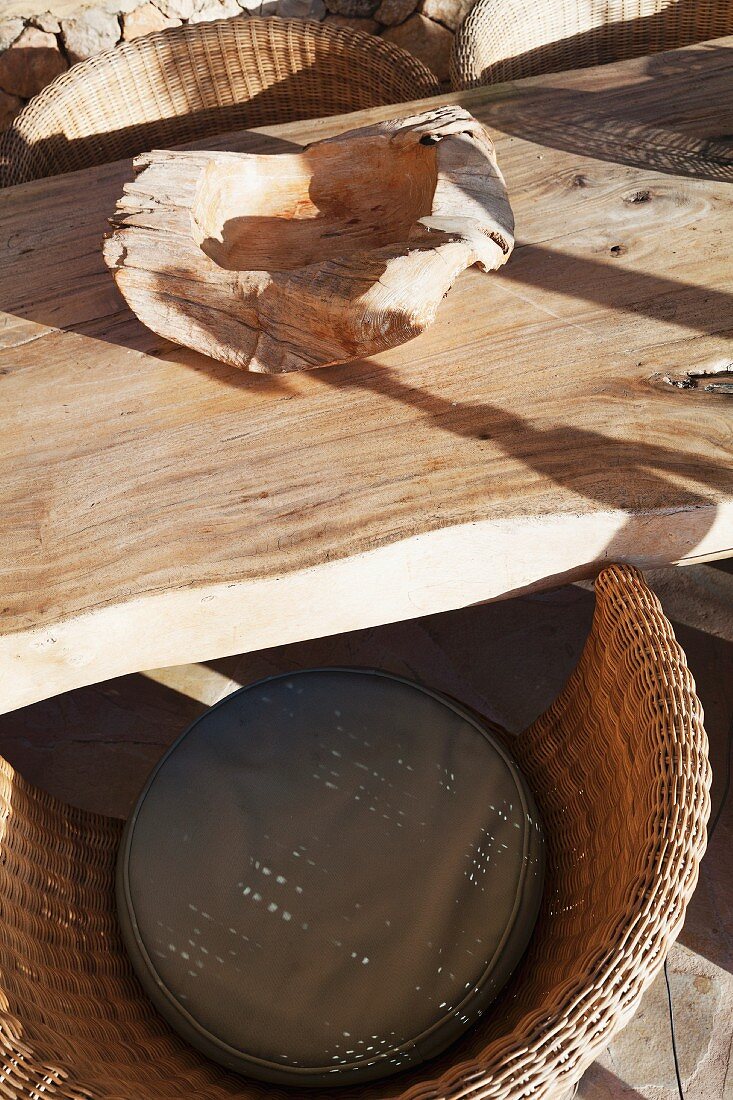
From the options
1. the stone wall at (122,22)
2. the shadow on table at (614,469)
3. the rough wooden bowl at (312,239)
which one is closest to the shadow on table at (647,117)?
the rough wooden bowl at (312,239)

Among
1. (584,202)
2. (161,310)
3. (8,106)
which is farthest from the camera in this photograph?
(8,106)

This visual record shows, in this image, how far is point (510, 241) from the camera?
1.12 meters

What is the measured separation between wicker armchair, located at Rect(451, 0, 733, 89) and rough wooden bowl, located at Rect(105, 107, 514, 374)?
0.66 meters

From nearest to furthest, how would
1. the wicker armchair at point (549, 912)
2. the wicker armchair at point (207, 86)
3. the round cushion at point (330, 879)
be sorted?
the wicker armchair at point (549, 912) < the round cushion at point (330, 879) < the wicker armchair at point (207, 86)

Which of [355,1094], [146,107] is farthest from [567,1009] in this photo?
[146,107]

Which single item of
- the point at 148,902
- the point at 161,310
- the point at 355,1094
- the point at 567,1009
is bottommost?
the point at 355,1094

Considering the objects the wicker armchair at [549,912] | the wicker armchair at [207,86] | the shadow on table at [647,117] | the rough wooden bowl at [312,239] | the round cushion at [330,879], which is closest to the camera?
the wicker armchair at [549,912]

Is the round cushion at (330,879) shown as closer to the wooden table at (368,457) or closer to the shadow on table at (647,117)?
the wooden table at (368,457)

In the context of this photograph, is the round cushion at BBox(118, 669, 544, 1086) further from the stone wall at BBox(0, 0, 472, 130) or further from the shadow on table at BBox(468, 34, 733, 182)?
the stone wall at BBox(0, 0, 472, 130)

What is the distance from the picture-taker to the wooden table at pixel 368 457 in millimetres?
935

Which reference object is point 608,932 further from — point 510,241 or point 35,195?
point 35,195

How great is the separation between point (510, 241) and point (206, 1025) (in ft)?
3.31

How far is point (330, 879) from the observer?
94cm

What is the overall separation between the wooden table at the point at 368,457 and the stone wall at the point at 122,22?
5.31 feet
